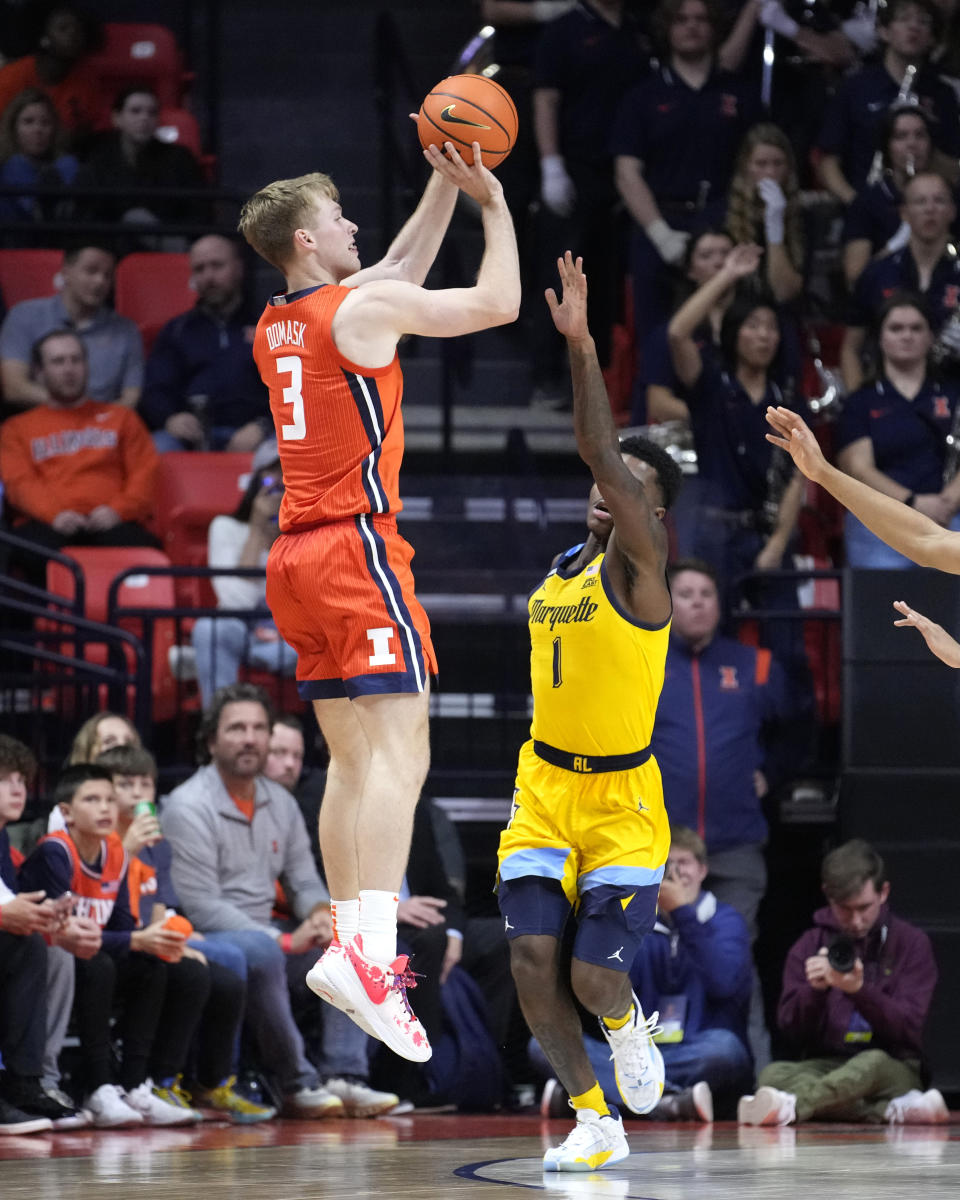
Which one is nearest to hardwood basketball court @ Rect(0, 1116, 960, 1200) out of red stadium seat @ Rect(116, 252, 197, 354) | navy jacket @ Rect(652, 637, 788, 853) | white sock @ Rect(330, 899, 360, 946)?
white sock @ Rect(330, 899, 360, 946)

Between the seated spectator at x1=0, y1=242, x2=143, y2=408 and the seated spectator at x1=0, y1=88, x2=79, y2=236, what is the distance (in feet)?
3.53

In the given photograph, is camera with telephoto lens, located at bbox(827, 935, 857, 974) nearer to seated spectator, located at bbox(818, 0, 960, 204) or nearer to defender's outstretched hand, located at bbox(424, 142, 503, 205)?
defender's outstretched hand, located at bbox(424, 142, 503, 205)

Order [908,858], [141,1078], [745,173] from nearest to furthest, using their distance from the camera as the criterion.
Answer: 1. [141,1078]
2. [908,858]
3. [745,173]

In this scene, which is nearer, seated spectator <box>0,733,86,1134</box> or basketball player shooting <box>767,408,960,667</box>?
basketball player shooting <box>767,408,960,667</box>

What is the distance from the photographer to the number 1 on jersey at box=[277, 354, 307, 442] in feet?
19.1

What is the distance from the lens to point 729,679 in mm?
9445

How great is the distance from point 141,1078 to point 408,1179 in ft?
8.39

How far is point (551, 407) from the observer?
12.4 meters

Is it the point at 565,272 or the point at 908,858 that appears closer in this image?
the point at 565,272

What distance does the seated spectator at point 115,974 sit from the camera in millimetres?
7973

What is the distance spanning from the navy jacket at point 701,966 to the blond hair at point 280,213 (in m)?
3.82

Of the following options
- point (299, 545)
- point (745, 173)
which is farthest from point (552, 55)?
point (299, 545)

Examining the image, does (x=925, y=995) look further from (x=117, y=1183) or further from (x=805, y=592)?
(x=117, y=1183)

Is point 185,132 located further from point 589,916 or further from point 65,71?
point 589,916
